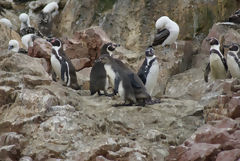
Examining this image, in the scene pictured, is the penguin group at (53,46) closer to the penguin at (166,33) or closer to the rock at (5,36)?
the rock at (5,36)

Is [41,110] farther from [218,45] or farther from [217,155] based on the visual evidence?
[218,45]

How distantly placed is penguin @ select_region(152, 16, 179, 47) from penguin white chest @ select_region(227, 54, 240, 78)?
2600 mm

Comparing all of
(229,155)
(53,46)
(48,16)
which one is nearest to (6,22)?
(48,16)

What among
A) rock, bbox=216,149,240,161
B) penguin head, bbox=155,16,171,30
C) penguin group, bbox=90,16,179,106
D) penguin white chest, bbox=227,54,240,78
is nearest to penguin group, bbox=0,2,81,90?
penguin group, bbox=90,16,179,106

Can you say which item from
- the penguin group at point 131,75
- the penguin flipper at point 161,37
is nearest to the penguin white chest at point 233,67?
the penguin group at point 131,75

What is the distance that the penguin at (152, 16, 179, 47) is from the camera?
15.7m

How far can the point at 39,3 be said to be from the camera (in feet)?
75.3

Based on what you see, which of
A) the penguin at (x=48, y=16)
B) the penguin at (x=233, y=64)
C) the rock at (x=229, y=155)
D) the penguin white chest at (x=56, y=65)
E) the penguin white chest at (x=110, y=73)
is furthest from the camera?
the penguin at (x=48, y=16)

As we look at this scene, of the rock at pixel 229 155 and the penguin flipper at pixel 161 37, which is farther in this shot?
the penguin flipper at pixel 161 37

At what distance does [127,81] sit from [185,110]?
1.07m

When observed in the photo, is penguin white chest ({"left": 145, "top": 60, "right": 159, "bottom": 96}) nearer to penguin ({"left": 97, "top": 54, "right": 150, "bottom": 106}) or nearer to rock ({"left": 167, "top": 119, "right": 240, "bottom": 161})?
penguin ({"left": 97, "top": 54, "right": 150, "bottom": 106})

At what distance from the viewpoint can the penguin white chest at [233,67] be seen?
13.2m

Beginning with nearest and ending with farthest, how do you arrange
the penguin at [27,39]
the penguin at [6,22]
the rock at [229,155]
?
1. the rock at [229,155]
2. the penguin at [27,39]
3. the penguin at [6,22]

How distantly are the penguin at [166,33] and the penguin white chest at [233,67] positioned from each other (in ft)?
8.53
